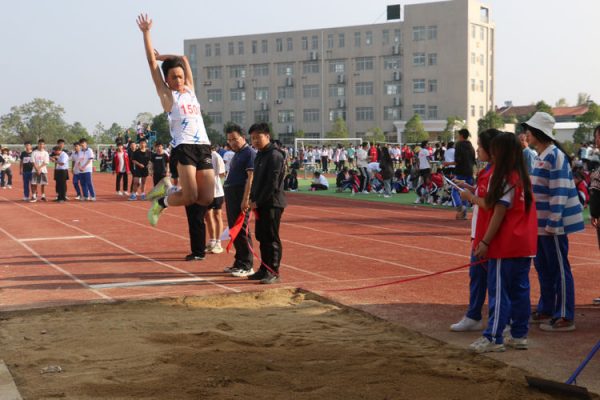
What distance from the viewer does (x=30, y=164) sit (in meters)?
21.2

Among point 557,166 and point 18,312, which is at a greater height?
point 557,166

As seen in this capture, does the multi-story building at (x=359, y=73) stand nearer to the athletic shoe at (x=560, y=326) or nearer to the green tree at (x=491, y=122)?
the green tree at (x=491, y=122)

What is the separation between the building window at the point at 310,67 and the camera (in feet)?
276

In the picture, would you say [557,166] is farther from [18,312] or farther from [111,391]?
[18,312]

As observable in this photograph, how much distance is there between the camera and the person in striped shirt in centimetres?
553

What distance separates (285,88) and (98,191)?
62296 mm

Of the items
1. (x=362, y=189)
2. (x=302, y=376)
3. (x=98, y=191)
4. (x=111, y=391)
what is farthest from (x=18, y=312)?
(x=98, y=191)

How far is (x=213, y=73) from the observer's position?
90812mm

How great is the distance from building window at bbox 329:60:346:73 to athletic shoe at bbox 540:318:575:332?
79.5 metres

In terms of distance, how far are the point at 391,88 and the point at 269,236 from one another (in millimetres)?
75323

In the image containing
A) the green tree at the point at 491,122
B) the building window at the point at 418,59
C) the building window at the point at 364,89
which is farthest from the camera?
the building window at the point at 364,89

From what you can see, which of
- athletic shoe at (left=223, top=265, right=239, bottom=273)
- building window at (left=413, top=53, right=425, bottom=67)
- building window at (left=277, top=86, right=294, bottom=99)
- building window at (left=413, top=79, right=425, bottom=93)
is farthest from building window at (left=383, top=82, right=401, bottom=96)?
athletic shoe at (left=223, top=265, right=239, bottom=273)

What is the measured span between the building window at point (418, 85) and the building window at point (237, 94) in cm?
2403

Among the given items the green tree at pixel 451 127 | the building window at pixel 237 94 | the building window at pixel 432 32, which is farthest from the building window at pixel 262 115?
the green tree at pixel 451 127
